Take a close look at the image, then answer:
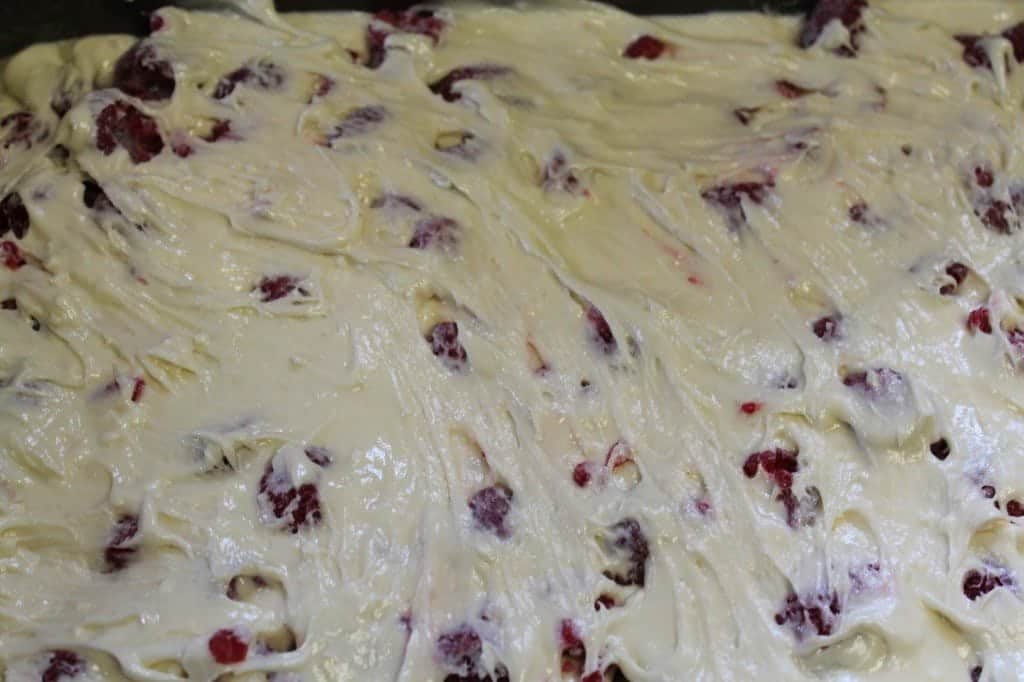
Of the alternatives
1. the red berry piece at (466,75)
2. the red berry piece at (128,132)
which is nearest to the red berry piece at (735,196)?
the red berry piece at (466,75)

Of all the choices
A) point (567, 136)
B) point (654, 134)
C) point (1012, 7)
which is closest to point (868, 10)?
point (1012, 7)

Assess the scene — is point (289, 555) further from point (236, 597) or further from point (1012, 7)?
point (1012, 7)

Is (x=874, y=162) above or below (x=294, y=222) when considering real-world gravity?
above

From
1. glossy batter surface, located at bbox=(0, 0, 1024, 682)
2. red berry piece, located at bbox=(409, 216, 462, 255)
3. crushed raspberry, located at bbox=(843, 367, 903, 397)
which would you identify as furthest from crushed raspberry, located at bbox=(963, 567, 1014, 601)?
→ red berry piece, located at bbox=(409, 216, 462, 255)

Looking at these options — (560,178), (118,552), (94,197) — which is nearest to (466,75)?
→ (560,178)

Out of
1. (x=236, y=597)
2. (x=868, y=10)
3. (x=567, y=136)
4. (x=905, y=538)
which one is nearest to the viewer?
(x=236, y=597)

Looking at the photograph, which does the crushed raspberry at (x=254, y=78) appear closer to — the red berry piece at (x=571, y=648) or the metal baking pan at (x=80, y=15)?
the metal baking pan at (x=80, y=15)
